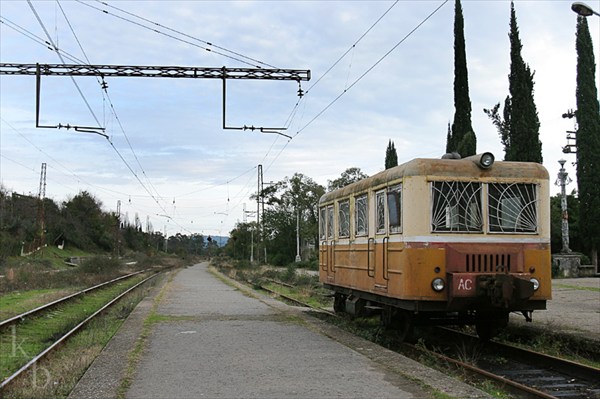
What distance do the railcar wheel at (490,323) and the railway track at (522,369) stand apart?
180 mm

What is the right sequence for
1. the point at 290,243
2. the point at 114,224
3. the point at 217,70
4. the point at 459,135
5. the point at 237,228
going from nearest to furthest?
the point at 217,70, the point at 459,135, the point at 290,243, the point at 237,228, the point at 114,224

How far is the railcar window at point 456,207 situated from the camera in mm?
10211

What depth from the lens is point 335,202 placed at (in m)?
14.9

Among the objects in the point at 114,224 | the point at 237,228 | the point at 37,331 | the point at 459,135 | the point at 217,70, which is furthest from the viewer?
the point at 114,224

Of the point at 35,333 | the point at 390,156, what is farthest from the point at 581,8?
the point at 390,156

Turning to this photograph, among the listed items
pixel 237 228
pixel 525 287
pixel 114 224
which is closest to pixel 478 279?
pixel 525 287

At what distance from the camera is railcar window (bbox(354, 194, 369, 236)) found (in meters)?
12.4

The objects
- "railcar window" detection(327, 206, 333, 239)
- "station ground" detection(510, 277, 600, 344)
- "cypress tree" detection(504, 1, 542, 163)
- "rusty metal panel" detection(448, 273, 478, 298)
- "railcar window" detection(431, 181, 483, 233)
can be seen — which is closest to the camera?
"rusty metal panel" detection(448, 273, 478, 298)

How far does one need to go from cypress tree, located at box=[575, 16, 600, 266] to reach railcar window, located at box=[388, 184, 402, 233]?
98.8 ft

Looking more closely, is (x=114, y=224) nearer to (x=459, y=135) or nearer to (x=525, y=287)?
Result: (x=459, y=135)

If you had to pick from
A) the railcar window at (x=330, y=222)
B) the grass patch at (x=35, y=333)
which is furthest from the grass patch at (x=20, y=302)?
the railcar window at (x=330, y=222)

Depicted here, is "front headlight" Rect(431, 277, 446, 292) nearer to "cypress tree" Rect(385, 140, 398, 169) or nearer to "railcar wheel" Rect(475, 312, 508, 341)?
"railcar wheel" Rect(475, 312, 508, 341)

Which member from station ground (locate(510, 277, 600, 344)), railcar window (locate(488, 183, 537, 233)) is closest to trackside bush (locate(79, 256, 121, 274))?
station ground (locate(510, 277, 600, 344))

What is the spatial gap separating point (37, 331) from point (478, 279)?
10.1 m
